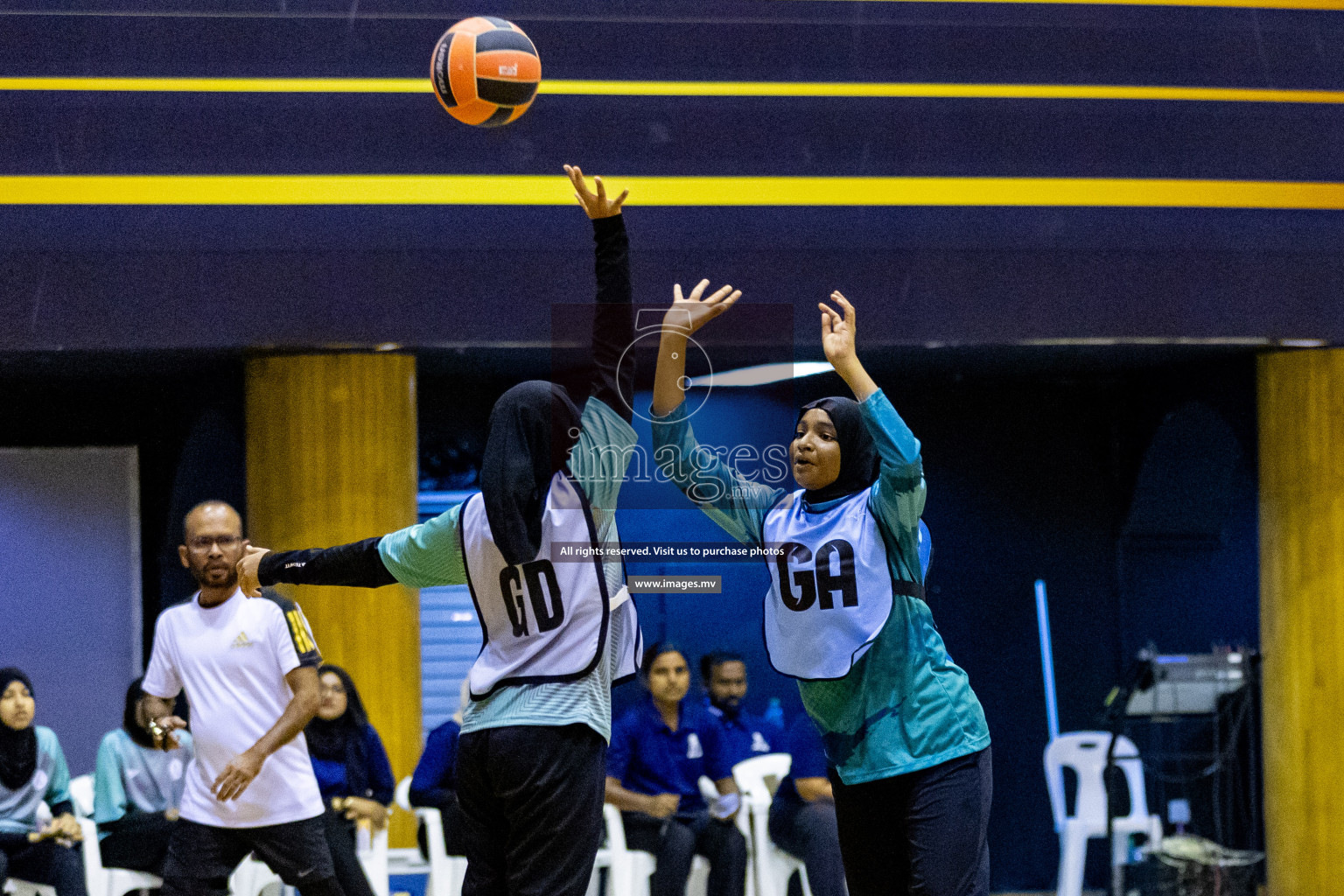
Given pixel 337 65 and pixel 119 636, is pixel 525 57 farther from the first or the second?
pixel 119 636

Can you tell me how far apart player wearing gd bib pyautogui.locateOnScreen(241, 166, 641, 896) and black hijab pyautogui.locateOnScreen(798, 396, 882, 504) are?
2.01 feet

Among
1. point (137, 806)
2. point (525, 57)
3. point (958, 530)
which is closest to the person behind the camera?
point (525, 57)

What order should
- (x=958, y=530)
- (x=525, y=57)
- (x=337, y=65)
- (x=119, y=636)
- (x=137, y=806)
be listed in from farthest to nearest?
(x=958, y=530) → (x=119, y=636) → (x=337, y=65) → (x=137, y=806) → (x=525, y=57)

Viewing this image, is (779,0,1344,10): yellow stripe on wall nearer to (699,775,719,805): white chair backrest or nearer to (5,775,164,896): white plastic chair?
(699,775,719,805): white chair backrest

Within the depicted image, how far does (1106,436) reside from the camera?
8039 mm

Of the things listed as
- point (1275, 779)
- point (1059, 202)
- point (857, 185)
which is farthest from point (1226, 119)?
point (1275, 779)

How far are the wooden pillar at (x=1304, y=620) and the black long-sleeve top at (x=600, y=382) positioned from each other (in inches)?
181

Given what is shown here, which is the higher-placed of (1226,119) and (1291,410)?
(1226,119)

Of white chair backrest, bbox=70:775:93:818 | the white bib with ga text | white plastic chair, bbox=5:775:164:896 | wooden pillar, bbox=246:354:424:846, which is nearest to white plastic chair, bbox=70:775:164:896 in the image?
white plastic chair, bbox=5:775:164:896

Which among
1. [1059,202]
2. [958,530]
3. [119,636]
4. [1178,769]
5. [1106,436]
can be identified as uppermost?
[1059,202]

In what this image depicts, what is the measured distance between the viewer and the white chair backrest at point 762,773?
20.4 ft

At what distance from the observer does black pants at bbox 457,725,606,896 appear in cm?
308

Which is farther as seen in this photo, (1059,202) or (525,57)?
(1059,202)

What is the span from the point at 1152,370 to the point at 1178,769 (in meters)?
2.22
